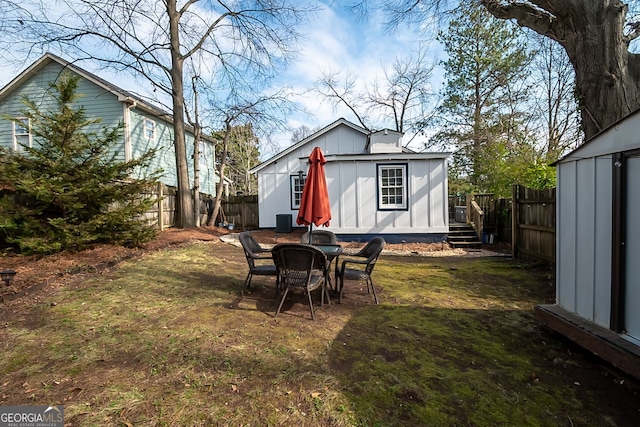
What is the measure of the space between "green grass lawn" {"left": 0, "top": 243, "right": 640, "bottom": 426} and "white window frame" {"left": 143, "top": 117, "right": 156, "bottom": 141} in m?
13.0

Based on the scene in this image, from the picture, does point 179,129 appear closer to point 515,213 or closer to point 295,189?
point 295,189

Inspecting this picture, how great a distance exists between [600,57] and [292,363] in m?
8.76

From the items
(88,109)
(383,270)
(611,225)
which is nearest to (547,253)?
(383,270)

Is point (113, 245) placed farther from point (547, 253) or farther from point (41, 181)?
point (547, 253)

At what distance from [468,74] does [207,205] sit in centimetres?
1797

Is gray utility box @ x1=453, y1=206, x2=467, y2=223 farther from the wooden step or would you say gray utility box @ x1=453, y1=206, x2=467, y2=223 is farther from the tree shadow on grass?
the tree shadow on grass

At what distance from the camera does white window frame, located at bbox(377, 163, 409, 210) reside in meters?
11.7

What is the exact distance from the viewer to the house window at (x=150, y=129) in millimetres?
15954

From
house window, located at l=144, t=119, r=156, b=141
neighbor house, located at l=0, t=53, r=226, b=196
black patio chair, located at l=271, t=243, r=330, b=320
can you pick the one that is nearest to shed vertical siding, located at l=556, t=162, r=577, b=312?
black patio chair, located at l=271, t=243, r=330, b=320

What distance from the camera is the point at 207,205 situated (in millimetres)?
17016

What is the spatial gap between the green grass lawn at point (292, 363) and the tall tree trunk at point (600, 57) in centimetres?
488

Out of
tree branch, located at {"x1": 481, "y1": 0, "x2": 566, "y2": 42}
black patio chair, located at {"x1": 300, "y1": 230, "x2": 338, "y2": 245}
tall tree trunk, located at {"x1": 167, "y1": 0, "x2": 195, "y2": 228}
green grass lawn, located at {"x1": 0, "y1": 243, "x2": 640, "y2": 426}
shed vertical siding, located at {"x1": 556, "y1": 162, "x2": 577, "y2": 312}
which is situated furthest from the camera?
tall tree trunk, located at {"x1": 167, "y1": 0, "x2": 195, "y2": 228}

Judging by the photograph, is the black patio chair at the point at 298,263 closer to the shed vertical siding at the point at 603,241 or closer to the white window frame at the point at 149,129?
the shed vertical siding at the point at 603,241

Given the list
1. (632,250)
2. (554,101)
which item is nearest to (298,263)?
(632,250)
